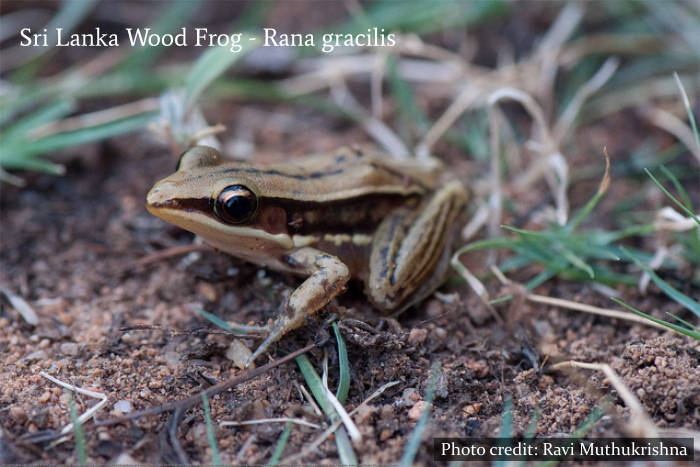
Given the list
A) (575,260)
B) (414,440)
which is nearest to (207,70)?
(575,260)

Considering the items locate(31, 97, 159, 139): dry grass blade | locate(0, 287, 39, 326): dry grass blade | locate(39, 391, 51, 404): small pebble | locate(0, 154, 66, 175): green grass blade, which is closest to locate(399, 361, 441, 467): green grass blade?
locate(39, 391, 51, 404): small pebble

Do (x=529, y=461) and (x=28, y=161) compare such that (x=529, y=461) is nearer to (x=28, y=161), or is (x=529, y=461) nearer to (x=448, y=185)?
(x=448, y=185)

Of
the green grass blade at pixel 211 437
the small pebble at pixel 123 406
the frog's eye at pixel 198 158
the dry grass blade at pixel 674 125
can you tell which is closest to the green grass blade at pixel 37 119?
the frog's eye at pixel 198 158

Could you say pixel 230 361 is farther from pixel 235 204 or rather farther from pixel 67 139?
pixel 67 139

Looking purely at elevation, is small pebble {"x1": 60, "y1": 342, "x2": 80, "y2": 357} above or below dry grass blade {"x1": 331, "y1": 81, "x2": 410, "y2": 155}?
below

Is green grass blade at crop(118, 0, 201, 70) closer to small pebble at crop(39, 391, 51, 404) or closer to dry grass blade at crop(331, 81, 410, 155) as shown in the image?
dry grass blade at crop(331, 81, 410, 155)

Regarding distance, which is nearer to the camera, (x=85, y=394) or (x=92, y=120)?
(x=85, y=394)

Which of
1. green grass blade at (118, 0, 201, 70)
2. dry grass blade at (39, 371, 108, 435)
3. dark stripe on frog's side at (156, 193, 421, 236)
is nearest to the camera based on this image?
dry grass blade at (39, 371, 108, 435)
